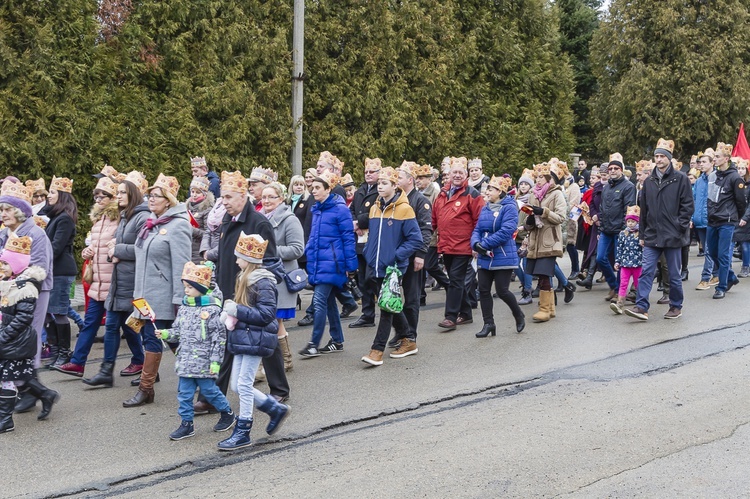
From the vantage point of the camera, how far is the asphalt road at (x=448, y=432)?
603 cm

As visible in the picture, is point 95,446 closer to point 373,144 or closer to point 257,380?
point 257,380

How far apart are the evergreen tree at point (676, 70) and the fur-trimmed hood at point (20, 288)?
30242mm

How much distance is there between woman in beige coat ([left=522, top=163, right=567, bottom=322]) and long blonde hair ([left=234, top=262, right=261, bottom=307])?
5.32 metres

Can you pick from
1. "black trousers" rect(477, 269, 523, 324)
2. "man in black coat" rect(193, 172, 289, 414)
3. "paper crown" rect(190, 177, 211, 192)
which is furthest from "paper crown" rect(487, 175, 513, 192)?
"man in black coat" rect(193, 172, 289, 414)

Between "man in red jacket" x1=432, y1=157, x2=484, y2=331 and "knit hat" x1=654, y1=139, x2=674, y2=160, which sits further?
"knit hat" x1=654, y1=139, x2=674, y2=160

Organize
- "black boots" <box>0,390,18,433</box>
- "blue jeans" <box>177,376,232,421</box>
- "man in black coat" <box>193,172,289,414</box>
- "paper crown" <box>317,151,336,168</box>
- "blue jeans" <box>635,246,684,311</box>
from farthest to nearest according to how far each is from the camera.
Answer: "paper crown" <box>317,151,336,168</box>, "blue jeans" <box>635,246,684,311</box>, "man in black coat" <box>193,172,289,414</box>, "black boots" <box>0,390,18,433</box>, "blue jeans" <box>177,376,232,421</box>

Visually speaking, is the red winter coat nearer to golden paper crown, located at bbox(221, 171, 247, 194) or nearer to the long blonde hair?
golden paper crown, located at bbox(221, 171, 247, 194)

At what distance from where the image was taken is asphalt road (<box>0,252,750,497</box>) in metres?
6.03

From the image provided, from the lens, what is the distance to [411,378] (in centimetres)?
886

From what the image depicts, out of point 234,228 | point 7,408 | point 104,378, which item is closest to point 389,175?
point 234,228

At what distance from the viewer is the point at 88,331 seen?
8812 millimetres

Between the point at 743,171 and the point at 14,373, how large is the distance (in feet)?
40.1

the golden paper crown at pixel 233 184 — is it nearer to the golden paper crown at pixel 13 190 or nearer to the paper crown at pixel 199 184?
the golden paper crown at pixel 13 190

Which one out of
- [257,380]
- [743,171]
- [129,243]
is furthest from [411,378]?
[743,171]
